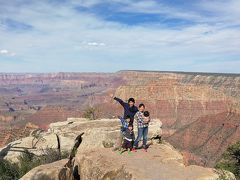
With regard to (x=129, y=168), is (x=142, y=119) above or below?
above

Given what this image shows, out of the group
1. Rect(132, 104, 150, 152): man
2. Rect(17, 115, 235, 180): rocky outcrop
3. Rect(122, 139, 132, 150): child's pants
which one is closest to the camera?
Rect(17, 115, 235, 180): rocky outcrop

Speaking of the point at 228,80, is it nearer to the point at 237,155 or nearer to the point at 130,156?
the point at 237,155

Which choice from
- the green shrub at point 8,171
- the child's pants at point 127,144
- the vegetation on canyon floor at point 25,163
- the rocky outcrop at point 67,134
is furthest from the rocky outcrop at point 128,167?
the green shrub at point 8,171

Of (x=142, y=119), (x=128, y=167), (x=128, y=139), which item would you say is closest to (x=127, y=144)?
(x=128, y=139)

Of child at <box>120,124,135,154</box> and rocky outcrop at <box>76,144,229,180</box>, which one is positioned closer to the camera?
rocky outcrop at <box>76,144,229,180</box>

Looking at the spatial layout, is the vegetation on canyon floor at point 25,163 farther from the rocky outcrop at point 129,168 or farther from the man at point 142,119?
the man at point 142,119

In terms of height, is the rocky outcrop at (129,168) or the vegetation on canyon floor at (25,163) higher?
the rocky outcrop at (129,168)

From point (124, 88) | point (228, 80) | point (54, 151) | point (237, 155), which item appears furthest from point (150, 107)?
point (54, 151)

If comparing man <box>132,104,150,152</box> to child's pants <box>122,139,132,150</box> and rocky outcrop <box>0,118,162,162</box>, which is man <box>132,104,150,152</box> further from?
rocky outcrop <box>0,118,162,162</box>

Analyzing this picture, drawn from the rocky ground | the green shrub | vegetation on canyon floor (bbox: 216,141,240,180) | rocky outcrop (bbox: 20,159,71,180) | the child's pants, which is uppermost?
the child's pants

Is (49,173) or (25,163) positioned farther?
(25,163)

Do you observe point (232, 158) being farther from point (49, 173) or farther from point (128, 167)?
point (49, 173)

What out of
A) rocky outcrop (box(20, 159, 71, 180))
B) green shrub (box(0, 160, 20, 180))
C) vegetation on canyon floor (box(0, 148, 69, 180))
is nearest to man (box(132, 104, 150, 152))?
rocky outcrop (box(20, 159, 71, 180))

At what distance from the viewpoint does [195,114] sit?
575 feet
